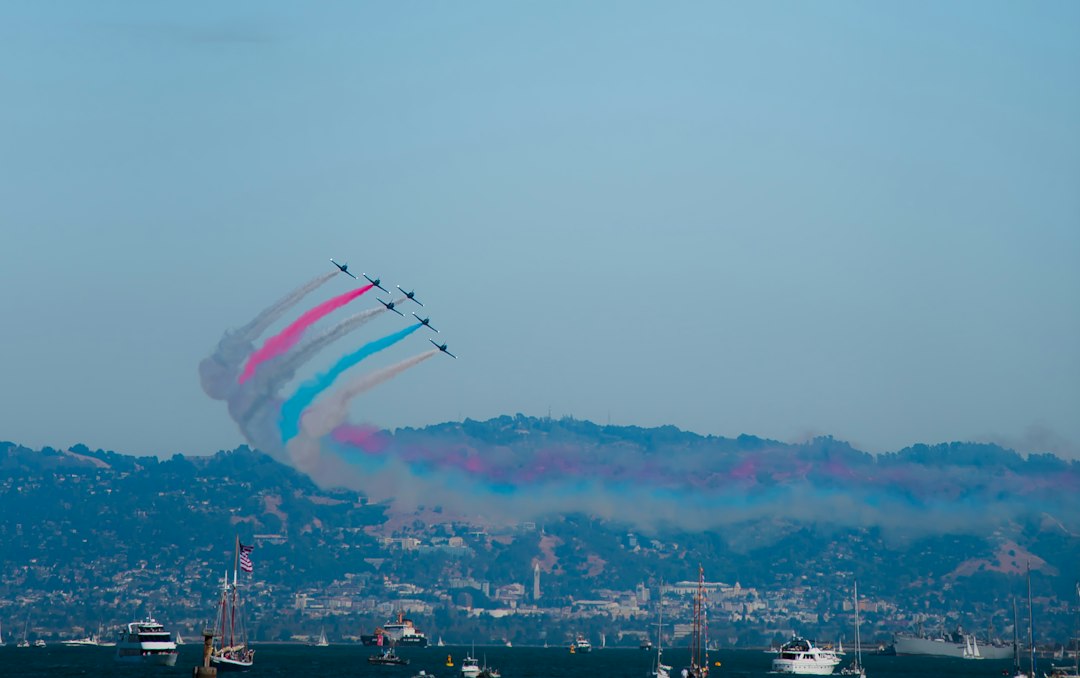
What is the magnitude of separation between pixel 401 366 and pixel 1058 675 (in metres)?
85.9

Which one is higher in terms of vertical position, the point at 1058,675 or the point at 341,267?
the point at 341,267

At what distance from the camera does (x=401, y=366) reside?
7657 inches

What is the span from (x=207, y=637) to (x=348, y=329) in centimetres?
6514

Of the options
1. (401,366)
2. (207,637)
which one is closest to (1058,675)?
(401,366)

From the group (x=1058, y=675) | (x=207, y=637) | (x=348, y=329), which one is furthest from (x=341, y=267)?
(x=1058, y=675)

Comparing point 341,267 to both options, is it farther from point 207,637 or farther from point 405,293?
point 207,637

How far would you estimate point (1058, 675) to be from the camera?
194 metres

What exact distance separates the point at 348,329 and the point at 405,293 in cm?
894

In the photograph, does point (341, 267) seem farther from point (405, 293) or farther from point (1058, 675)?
point (1058, 675)

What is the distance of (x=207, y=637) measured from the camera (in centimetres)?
12838

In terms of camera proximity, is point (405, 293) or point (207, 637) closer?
point (207, 637)

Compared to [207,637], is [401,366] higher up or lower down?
higher up

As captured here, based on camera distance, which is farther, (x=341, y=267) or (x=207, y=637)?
(x=341, y=267)

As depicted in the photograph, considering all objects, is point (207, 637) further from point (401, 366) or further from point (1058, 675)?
point (1058, 675)
